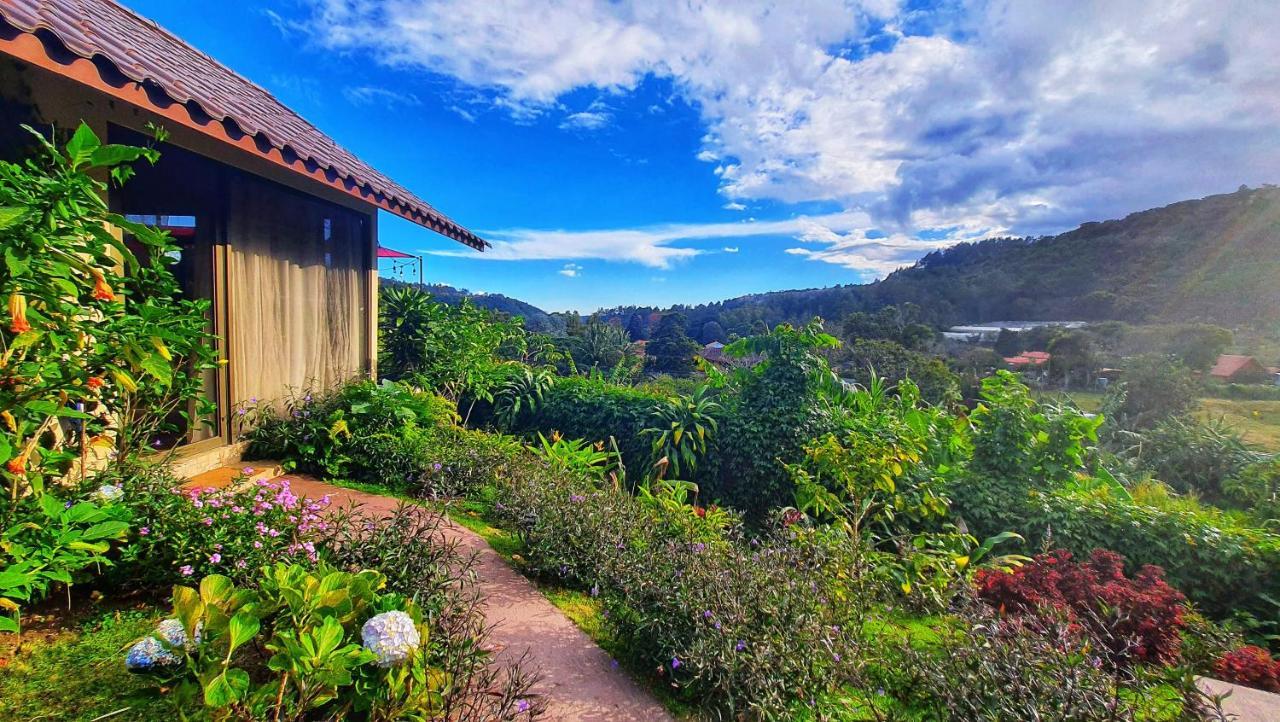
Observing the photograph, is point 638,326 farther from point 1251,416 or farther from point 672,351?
point 1251,416

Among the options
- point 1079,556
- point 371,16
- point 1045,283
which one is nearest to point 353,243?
point 371,16

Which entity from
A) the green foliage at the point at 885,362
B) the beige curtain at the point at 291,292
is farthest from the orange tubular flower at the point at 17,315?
the green foliage at the point at 885,362

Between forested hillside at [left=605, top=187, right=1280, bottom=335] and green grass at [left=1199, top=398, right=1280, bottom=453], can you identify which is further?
forested hillside at [left=605, top=187, right=1280, bottom=335]

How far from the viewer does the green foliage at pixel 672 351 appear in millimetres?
21328

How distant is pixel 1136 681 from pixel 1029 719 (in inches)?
16.6

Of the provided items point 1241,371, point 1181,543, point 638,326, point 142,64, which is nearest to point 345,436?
point 142,64

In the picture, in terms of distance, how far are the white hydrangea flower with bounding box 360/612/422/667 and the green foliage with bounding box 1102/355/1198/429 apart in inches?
584

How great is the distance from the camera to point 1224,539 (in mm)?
4000

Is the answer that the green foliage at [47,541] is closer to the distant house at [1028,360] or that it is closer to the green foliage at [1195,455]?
the green foliage at [1195,455]

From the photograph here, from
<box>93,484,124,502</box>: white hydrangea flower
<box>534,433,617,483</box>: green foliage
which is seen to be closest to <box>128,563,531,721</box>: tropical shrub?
<box>93,484,124,502</box>: white hydrangea flower

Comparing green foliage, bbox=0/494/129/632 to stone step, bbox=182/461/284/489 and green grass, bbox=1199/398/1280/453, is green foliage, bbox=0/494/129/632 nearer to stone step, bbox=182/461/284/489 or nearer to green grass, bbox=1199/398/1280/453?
stone step, bbox=182/461/284/489

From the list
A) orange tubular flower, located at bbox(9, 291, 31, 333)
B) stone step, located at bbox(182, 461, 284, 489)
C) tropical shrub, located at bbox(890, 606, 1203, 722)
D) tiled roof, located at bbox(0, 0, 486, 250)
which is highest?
tiled roof, located at bbox(0, 0, 486, 250)

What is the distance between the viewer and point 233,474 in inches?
162

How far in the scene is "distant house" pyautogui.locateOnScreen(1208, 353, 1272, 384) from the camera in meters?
15.5
